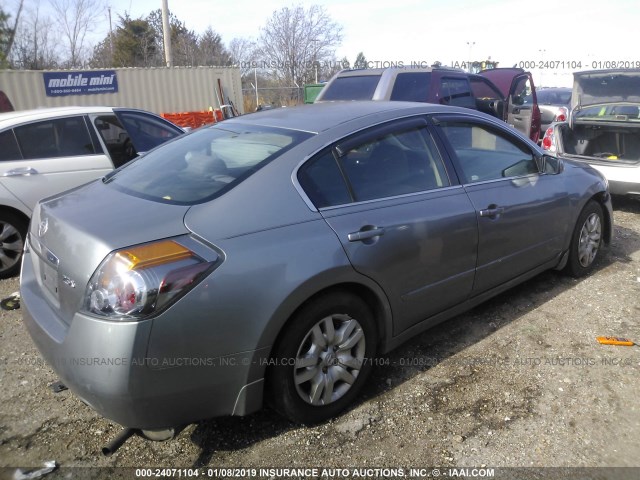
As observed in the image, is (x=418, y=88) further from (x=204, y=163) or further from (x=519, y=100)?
(x=204, y=163)

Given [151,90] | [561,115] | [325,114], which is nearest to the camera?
[325,114]

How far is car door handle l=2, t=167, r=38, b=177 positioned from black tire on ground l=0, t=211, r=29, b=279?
1.19 feet

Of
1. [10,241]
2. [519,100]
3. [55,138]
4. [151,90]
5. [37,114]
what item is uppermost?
[151,90]

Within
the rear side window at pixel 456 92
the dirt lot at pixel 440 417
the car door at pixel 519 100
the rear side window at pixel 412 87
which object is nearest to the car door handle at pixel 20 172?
the dirt lot at pixel 440 417

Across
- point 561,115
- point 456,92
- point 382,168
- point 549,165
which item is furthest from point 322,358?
point 561,115

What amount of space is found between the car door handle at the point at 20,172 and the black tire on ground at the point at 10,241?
363 millimetres

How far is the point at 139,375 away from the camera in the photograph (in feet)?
6.78

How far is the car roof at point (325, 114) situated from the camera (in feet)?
9.80

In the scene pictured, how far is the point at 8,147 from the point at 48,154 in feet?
1.13

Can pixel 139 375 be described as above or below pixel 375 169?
below

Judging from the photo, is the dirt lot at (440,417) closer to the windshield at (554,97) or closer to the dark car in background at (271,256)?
the dark car in background at (271,256)

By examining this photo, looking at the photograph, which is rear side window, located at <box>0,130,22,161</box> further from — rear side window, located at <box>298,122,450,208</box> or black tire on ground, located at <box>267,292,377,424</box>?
black tire on ground, located at <box>267,292,377,424</box>

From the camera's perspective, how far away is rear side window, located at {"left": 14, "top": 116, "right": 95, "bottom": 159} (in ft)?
16.2

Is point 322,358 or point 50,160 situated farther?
point 50,160
